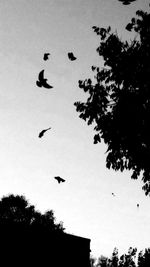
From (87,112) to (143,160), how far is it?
11.5 feet

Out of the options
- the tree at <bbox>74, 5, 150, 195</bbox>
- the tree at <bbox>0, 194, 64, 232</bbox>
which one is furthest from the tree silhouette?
the tree at <bbox>0, 194, 64, 232</bbox>

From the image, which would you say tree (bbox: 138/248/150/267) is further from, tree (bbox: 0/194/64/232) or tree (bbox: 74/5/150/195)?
tree (bbox: 0/194/64/232)

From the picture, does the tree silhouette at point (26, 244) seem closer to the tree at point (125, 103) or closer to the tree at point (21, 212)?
the tree at point (125, 103)

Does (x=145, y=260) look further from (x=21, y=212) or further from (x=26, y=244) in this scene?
(x=21, y=212)

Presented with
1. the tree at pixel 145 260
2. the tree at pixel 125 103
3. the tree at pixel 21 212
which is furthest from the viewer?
the tree at pixel 21 212

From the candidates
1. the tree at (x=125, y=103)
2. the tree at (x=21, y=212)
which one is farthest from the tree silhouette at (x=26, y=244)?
the tree at (x=21, y=212)

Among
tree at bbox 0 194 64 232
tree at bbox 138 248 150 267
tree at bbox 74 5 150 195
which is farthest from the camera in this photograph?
tree at bbox 0 194 64 232

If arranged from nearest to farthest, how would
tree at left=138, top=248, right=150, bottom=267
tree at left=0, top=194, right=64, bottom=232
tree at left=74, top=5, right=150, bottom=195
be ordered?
tree at left=138, top=248, right=150, bottom=267
tree at left=74, top=5, right=150, bottom=195
tree at left=0, top=194, right=64, bottom=232

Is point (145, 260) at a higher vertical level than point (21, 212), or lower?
lower

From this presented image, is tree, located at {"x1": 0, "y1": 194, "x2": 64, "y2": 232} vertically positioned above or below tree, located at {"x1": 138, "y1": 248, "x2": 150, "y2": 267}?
above

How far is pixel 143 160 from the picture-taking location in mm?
14570

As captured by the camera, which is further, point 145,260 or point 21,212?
point 21,212

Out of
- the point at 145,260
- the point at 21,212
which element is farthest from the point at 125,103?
the point at 21,212

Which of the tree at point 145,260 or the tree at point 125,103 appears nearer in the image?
the tree at point 145,260
